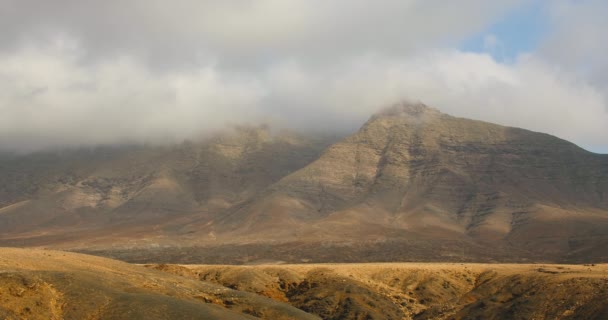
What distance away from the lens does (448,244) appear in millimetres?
181000

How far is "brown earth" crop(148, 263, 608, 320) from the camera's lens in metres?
51.0

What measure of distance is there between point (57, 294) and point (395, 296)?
3590 centimetres

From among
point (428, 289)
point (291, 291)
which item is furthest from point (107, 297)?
point (428, 289)

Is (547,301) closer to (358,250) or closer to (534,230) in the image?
(358,250)

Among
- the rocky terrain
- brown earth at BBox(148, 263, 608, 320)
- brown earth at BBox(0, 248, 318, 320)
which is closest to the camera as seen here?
brown earth at BBox(0, 248, 318, 320)

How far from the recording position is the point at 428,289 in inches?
2549

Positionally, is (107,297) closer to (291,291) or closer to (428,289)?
(291,291)

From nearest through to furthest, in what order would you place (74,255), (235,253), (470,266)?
(74,255), (470,266), (235,253)

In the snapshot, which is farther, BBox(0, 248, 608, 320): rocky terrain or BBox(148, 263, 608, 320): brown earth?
BBox(148, 263, 608, 320): brown earth

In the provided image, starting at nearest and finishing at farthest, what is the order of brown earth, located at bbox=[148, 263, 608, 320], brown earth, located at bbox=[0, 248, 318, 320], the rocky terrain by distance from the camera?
brown earth, located at bbox=[0, 248, 318, 320] < the rocky terrain < brown earth, located at bbox=[148, 263, 608, 320]

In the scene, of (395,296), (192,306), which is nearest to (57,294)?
(192,306)

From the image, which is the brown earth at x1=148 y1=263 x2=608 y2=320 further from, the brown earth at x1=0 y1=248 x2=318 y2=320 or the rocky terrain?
the brown earth at x1=0 y1=248 x2=318 y2=320

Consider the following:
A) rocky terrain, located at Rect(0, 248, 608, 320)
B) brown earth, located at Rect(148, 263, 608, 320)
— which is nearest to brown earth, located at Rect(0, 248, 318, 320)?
rocky terrain, located at Rect(0, 248, 608, 320)

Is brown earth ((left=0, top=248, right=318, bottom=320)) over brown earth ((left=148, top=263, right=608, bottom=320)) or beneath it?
over
